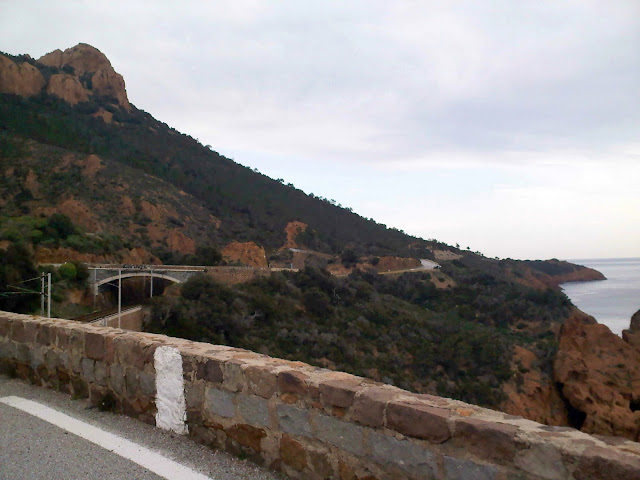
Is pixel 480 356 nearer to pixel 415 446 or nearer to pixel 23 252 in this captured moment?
pixel 23 252

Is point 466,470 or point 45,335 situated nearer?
point 466,470

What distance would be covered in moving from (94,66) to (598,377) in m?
76.0

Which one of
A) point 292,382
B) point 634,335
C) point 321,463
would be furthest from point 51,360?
point 634,335

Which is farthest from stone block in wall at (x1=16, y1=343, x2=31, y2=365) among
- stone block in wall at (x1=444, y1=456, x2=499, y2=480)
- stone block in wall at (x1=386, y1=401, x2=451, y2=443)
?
stone block in wall at (x1=444, y1=456, x2=499, y2=480)

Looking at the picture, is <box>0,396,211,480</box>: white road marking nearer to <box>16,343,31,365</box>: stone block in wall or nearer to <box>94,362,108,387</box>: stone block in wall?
<box>94,362,108,387</box>: stone block in wall

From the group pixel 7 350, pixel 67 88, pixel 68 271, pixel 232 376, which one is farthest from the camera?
A: pixel 67 88

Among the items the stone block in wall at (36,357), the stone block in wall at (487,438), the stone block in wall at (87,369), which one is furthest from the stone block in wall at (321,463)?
the stone block in wall at (36,357)

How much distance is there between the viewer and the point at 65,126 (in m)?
54.3

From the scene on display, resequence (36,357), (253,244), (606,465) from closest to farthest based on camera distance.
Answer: (606,465) < (36,357) < (253,244)

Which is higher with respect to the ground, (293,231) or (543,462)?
(293,231)

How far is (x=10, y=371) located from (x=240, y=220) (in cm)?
5279

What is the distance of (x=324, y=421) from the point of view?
8.86 feet

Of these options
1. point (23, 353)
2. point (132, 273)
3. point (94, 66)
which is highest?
point (94, 66)

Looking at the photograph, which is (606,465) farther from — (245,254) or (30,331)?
(245,254)
